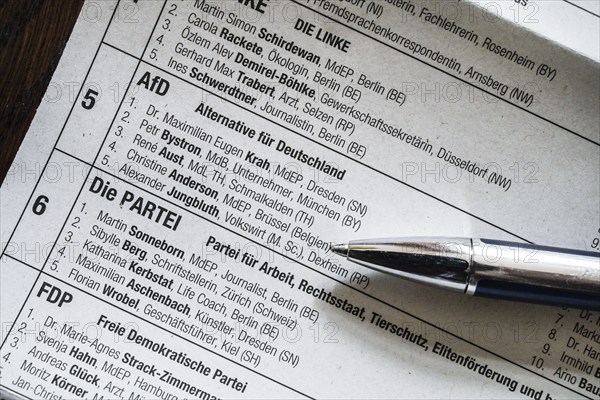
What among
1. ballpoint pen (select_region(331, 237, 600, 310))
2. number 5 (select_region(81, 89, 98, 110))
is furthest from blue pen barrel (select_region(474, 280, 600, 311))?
number 5 (select_region(81, 89, 98, 110))

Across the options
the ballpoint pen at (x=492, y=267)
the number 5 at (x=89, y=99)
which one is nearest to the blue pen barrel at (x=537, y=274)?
the ballpoint pen at (x=492, y=267)

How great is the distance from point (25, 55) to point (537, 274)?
31cm

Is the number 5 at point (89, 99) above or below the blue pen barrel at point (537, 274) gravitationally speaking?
below

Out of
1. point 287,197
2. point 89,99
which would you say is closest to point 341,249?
point 287,197

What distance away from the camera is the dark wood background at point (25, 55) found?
0.38 m

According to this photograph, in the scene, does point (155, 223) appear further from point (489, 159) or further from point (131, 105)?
point (489, 159)

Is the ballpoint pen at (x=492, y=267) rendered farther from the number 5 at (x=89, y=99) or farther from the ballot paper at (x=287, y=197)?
the number 5 at (x=89, y=99)

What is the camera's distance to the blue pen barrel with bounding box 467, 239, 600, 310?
1.20 feet

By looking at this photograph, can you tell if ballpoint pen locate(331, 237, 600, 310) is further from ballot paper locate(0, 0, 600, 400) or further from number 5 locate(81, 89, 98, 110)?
number 5 locate(81, 89, 98, 110)

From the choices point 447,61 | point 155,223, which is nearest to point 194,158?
point 155,223

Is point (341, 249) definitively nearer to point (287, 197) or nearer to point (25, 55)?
point (287, 197)

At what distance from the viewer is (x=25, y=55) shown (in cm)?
38

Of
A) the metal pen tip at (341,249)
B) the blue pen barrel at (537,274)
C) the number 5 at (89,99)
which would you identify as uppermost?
the blue pen barrel at (537,274)

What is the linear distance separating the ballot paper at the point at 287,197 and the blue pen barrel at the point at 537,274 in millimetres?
20
